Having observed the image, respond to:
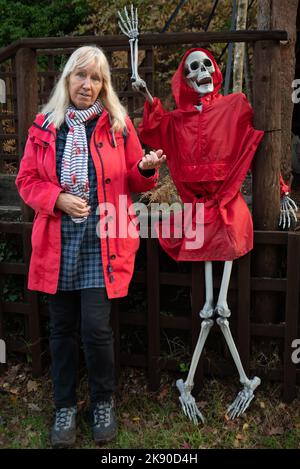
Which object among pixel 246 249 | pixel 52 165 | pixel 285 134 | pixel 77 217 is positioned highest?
pixel 285 134

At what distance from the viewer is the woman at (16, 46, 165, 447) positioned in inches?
104

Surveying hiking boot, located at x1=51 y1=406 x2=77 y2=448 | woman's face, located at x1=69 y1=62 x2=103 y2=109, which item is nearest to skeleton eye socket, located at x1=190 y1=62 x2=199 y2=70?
woman's face, located at x1=69 y1=62 x2=103 y2=109

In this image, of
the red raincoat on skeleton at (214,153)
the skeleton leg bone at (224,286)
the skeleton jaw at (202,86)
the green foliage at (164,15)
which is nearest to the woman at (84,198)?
the red raincoat on skeleton at (214,153)

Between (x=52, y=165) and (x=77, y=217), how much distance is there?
0.28 meters

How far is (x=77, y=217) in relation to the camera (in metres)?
2.65

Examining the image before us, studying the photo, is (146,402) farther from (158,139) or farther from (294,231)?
(158,139)

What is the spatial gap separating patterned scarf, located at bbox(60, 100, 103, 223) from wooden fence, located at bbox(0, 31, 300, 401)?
597mm

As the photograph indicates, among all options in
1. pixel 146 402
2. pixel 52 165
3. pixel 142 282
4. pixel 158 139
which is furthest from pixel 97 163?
pixel 146 402

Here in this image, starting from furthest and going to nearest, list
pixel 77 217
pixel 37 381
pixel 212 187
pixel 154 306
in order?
1. pixel 37 381
2. pixel 154 306
3. pixel 212 187
4. pixel 77 217

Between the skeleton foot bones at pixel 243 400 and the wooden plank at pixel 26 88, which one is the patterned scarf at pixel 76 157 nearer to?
the wooden plank at pixel 26 88

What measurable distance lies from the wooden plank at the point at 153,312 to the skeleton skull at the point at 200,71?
2.87 ft

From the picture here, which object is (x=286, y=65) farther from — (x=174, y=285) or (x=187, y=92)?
(x=174, y=285)

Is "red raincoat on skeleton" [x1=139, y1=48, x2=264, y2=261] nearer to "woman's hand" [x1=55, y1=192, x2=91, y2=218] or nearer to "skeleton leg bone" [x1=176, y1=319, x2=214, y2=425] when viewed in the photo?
"skeleton leg bone" [x1=176, y1=319, x2=214, y2=425]

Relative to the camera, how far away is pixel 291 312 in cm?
302
